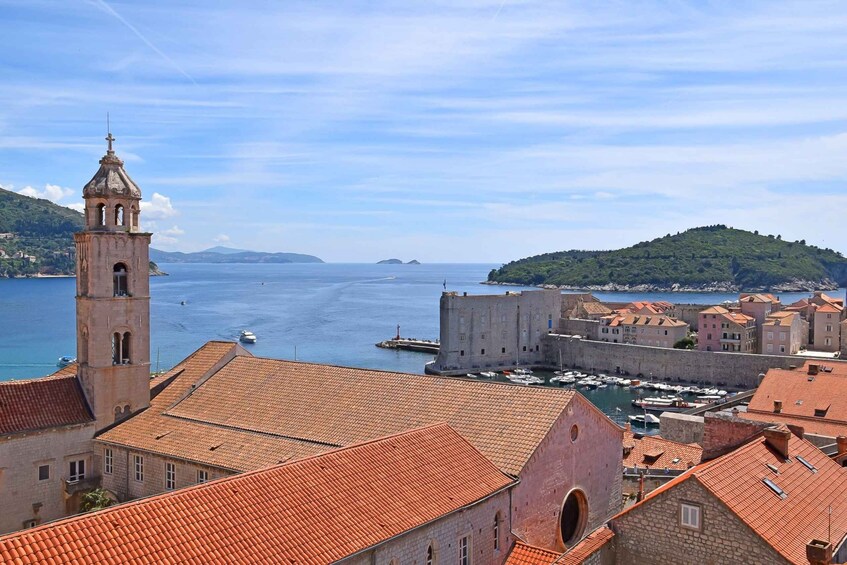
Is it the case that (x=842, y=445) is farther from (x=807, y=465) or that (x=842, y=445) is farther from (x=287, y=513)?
(x=287, y=513)

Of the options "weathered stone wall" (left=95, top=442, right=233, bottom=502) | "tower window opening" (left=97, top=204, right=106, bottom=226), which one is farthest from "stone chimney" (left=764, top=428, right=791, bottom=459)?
"tower window opening" (left=97, top=204, right=106, bottom=226)

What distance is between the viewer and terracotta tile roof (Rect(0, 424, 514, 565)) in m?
10.5

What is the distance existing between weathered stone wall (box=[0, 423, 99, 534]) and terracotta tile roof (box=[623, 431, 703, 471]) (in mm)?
19634

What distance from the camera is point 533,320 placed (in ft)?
280

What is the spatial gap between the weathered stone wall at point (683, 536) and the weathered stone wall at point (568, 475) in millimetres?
2707

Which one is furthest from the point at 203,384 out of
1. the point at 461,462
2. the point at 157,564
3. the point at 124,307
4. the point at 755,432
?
the point at 755,432

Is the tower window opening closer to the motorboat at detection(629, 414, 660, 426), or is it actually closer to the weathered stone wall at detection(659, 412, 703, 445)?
the weathered stone wall at detection(659, 412, 703, 445)

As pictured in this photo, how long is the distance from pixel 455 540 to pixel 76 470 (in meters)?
14.3

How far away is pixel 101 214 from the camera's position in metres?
24.0

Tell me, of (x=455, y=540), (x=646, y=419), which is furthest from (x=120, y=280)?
(x=646, y=419)

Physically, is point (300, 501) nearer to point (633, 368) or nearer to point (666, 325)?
point (633, 368)

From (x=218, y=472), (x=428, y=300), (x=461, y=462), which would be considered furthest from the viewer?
(x=428, y=300)

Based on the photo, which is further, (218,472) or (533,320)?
(533,320)

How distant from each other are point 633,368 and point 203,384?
60018 millimetres
